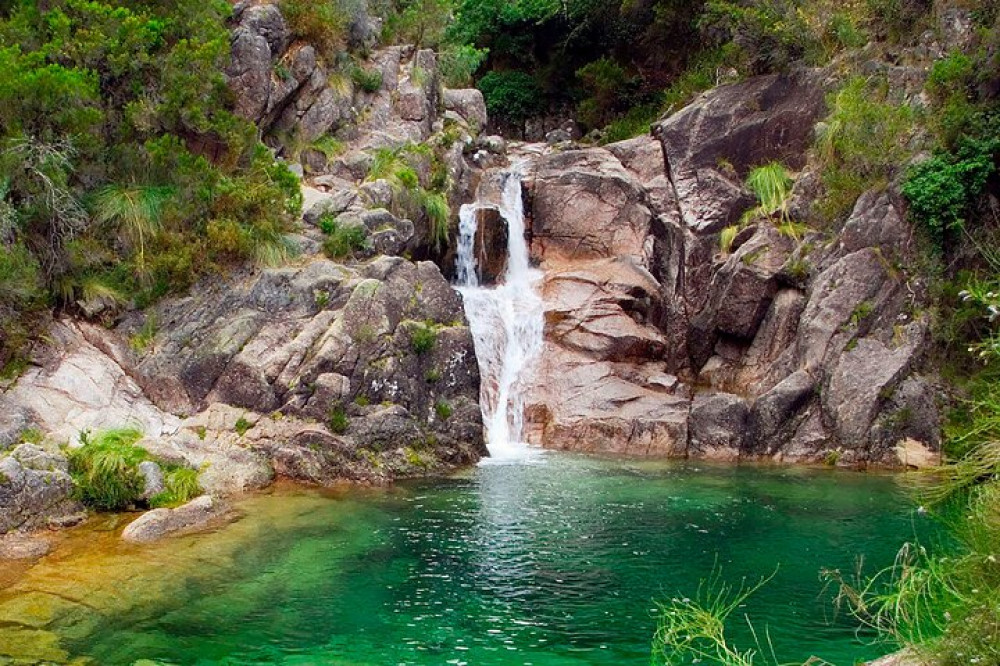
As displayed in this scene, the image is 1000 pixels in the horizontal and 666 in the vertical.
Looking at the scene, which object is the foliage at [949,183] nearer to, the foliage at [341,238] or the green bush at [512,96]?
the foliage at [341,238]

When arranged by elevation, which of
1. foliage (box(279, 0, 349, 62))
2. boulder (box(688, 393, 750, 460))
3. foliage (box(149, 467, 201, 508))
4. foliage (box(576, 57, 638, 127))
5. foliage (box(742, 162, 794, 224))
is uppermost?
foliage (box(576, 57, 638, 127))

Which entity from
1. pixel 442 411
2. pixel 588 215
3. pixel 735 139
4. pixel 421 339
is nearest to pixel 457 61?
pixel 588 215

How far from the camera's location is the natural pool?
8016mm

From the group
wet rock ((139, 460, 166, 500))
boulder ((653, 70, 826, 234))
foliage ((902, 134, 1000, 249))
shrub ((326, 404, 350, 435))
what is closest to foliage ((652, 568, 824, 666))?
shrub ((326, 404, 350, 435))

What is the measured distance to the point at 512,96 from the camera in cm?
3234

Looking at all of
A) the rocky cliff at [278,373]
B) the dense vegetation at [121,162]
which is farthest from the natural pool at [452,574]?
the dense vegetation at [121,162]

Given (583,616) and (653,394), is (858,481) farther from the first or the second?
(583,616)

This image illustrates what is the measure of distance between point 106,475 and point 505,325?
34.1 feet

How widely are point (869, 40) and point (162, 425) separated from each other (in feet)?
64.4

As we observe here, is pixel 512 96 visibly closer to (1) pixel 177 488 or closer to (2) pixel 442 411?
(2) pixel 442 411

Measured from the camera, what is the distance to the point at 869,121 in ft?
63.8

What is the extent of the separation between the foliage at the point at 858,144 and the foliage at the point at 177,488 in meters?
15.2

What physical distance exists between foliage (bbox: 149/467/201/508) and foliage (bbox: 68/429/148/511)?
316 mm

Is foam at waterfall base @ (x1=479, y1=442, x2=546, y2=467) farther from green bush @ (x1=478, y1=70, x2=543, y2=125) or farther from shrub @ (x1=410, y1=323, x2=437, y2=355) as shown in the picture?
green bush @ (x1=478, y1=70, x2=543, y2=125)
